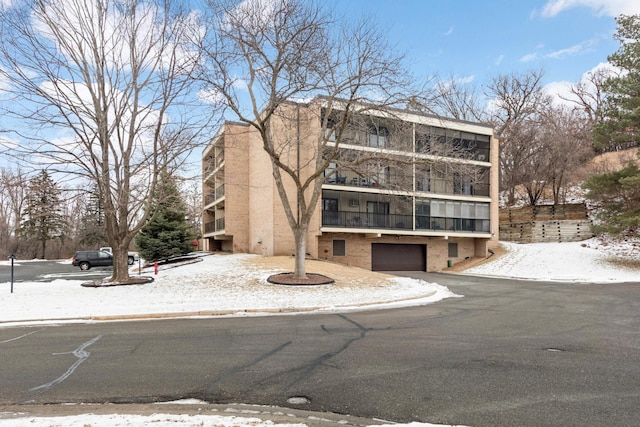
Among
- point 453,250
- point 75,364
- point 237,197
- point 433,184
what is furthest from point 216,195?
point 75,364

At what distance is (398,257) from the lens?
2998 cm

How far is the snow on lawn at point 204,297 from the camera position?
11453mm

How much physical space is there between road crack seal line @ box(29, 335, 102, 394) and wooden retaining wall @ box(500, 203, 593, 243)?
34.8 meters

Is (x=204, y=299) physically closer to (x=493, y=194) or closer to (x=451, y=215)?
(x=451, y=215)

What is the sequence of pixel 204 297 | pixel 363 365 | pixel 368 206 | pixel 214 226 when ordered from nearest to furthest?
pixel 363 365 < pixel 204 297 < pixel 368 206 < pixel 214 226

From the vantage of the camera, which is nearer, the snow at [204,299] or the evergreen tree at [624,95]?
the snow at [204,299]

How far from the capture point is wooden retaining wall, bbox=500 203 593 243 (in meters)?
33.1

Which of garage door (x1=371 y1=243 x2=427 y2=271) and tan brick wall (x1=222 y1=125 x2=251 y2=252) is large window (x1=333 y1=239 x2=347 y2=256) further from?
tan brick wall (x1=222 y1=125 x2=251 y2=252)

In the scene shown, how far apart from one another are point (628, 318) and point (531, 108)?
43.5 metres

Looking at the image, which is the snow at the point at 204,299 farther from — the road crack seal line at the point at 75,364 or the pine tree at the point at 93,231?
the pine tree at the point at 93,231

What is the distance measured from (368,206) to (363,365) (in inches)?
900

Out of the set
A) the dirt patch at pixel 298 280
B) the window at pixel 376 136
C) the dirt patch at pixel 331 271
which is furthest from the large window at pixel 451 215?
the dirt patch at pixel 298 280

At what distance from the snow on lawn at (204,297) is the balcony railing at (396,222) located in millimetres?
8644

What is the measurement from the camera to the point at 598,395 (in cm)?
467
